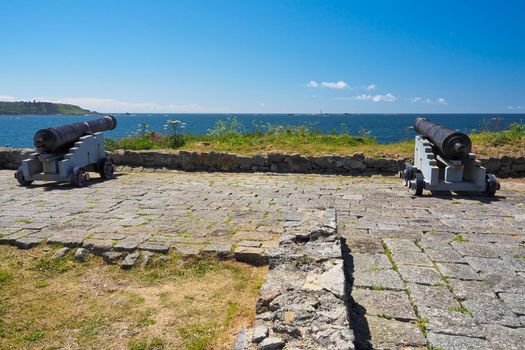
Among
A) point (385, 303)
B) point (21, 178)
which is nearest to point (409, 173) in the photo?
point (385, 303)

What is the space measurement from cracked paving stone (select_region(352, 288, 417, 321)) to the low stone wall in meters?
7.96

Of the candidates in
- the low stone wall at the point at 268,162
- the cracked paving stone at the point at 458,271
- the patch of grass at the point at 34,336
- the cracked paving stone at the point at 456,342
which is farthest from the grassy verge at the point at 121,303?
the low stone wall at the point at 268,162

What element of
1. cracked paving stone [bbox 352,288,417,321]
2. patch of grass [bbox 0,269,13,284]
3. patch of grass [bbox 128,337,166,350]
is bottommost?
patch of grass [bbox 128,337,166,350]

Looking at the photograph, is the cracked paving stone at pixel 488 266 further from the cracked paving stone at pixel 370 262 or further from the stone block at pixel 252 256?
the stone block at pixel 252 256

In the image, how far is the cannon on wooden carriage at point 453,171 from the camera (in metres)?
8.27

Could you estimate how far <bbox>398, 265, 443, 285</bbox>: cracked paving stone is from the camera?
4.06 metres

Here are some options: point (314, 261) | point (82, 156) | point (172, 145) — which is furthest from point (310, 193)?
point (172, 145)

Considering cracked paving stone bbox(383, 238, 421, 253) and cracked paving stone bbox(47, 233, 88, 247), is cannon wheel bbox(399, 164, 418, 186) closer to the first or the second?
cracked paving stone bbox(383, 238, 421, 253)

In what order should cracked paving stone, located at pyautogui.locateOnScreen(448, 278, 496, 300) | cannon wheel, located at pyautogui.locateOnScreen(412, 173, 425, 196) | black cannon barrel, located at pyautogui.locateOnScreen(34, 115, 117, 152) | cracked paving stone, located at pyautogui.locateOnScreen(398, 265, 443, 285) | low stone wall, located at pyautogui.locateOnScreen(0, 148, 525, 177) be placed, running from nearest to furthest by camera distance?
cracked paving stone, located at pyautogui.locateOnScreen(448, 278, 496, 300)
cracked paving stone, located at pyautogui.locateOnScreen(398, 265, 443, 285)
cannon wheel, located at pyautogui.locateOnScreen(412, 173, 425, 196)
black cannon barrel, located at pyautogui.locateOnScreen(34, 115, 117, 152)
low stone wall, located at pyautogui.locateOnScreen(0, 148, 525, 177)

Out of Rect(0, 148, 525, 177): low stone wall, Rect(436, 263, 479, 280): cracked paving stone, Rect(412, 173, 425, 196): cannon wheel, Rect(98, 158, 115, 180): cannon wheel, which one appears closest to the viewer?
Rect(436, 263, 479, 280): cracked paving stone

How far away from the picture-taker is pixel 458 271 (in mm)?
4324

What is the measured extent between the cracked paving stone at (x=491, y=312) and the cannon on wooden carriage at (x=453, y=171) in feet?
16.8

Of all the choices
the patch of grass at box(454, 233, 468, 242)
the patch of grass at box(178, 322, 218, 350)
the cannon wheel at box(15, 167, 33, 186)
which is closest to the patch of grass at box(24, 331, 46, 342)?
the patch of grass at box(178, 322, 218, 350)

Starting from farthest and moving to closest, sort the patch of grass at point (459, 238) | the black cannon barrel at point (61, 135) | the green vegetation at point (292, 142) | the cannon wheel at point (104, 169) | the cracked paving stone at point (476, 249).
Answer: the green vegetation at point (292, 142) < the cannon wheel at point (104, 169) < the black cannon barrel at point (61, 135) < the patch of grass at point (459, 238) < the cracked paving stone at point (476, 249)
